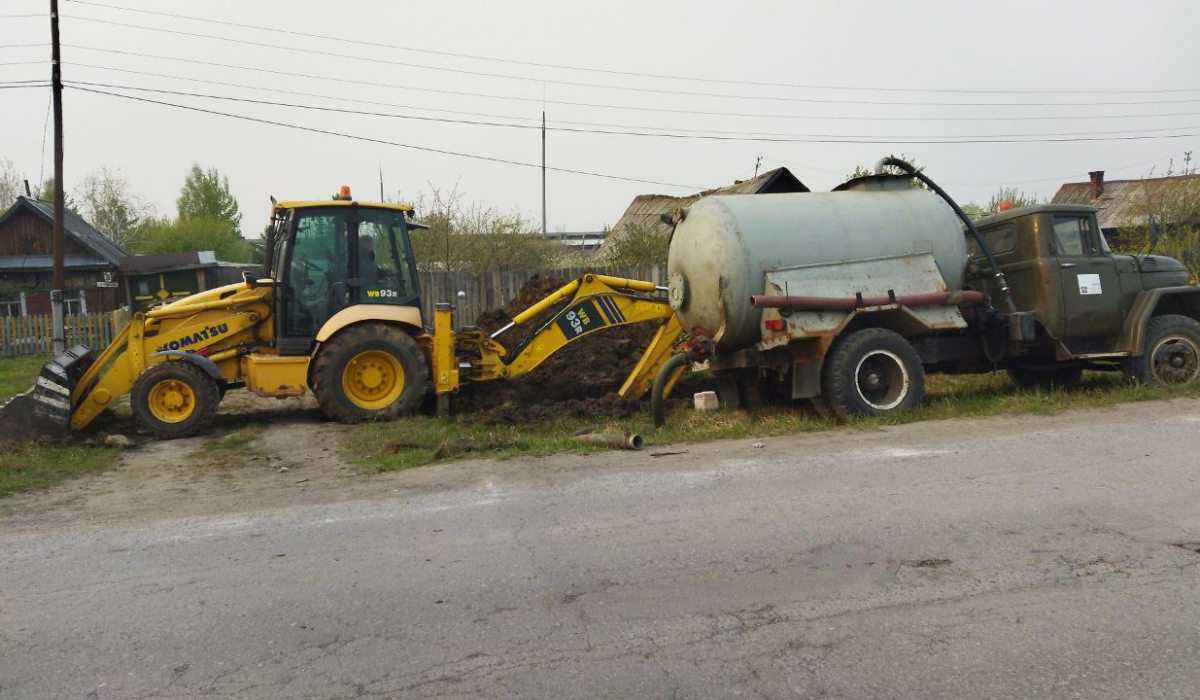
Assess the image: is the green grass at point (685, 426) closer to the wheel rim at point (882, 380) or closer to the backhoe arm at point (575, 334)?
the wheel rim at point (882, 380)

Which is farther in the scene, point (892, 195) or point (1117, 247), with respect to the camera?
point (1117, 247)

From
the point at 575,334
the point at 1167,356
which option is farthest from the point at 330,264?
the point at 1167,356

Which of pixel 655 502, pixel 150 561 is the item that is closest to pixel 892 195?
pixel 655 502

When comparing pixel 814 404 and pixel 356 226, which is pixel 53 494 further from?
pixel 814 404

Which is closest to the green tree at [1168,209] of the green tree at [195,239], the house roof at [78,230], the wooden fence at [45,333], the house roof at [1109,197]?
the house roof at [1109,197]

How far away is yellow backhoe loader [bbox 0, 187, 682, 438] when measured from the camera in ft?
36.7

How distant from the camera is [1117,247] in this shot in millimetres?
25078

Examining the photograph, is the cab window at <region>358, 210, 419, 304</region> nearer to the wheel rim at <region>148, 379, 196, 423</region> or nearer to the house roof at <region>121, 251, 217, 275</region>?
the wheel rim at <region>148, 379, 196, 423</region>

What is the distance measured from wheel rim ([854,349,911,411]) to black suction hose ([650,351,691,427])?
1.96 meters

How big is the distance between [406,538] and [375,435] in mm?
4658

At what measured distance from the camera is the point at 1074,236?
11.2 meters

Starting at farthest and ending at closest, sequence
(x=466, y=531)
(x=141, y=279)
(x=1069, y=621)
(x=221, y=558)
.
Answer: (x=141, y=279) < (x=466, y=531) < (x=221, y=558) < (x=1069, y=621)

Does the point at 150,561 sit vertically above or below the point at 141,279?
below

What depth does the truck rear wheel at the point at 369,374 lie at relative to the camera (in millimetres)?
11539
